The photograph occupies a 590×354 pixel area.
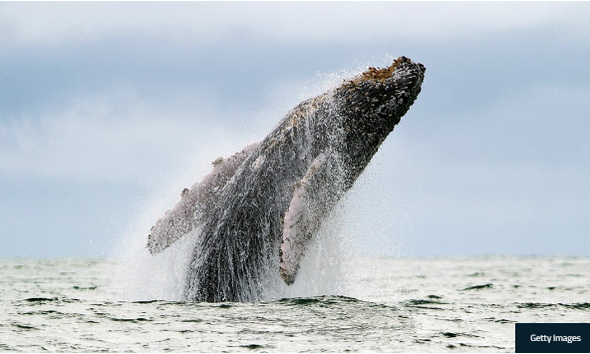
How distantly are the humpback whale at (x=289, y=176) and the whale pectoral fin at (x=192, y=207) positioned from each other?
0.66ft

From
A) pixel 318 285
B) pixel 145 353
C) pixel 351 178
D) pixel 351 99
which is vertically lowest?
Result: pixel 145 353

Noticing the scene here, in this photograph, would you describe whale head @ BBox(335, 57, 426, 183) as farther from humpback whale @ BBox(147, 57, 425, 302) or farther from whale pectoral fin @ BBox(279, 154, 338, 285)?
whale pectoral fin @ BBox(279, 154, 338, 285)

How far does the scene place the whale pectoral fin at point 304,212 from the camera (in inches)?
404

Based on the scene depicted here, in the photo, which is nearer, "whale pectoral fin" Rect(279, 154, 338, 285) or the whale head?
"whale pectoral fin" Rect(279, 154, 338, 285)

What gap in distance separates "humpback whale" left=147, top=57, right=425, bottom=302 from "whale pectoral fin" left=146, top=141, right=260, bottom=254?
20cm

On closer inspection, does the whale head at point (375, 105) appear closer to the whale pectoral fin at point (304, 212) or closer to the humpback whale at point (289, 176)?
the humpback whale at point (289, 176)

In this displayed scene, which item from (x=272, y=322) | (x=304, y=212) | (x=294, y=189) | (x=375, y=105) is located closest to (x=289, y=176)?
(x=294, y=189)

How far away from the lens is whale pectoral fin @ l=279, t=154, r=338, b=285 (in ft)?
33.7

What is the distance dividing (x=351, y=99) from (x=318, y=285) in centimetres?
307

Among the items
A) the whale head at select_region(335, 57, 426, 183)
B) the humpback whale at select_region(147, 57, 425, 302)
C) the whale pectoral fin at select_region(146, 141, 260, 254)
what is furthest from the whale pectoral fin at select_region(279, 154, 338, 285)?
the whale pectoral fin at select_region(146, 141, 260, 254)

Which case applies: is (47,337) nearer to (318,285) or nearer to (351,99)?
(318,285)

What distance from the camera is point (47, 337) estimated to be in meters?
9.46

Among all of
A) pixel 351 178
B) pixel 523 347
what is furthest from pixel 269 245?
pixel 523 347

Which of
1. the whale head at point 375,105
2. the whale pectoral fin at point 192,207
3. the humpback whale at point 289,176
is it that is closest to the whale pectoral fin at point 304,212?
the humpback whale at point 289,176
